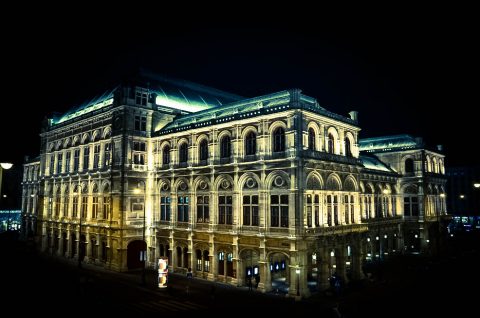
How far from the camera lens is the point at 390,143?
68688 mm

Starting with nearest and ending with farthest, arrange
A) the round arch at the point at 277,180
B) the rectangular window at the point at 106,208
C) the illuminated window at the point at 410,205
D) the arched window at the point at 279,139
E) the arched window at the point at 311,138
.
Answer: the round arch at the point at 277,180 → the arched window at the point at 279,139 → the arched window at the point at 311,138 → the rectangular window at the point at 106,208 → the illuminated window at the point at 410,205

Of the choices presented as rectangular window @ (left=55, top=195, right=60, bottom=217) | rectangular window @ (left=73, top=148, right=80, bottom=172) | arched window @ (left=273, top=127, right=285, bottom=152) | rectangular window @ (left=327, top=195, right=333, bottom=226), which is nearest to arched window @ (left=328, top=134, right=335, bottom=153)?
rectangular window @ (left=327, top=195, right=333, bottom=226)

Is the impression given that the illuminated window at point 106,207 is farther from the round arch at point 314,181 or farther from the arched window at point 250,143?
the round arch at point 314,181

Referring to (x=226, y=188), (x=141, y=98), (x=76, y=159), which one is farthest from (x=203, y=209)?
(x=76, y=159)

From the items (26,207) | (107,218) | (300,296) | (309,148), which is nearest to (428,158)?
(309,148)

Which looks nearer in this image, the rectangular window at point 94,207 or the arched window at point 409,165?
the rectangular window at point 94,207

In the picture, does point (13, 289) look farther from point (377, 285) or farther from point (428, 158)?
point (428, 158)

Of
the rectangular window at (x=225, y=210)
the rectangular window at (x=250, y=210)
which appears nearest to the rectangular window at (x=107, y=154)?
the rectangular window at (x=225, y=210)

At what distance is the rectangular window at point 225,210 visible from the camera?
142 ft

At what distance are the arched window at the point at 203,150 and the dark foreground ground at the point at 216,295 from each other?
578 inches

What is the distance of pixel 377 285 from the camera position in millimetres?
41438

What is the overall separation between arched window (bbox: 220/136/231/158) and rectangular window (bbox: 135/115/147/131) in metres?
14.3

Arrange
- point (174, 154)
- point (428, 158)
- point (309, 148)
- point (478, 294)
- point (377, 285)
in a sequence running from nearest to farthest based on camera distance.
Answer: point (478, 294), point (309, 148), point (377, 285), point (174, 154), point (428, 158)

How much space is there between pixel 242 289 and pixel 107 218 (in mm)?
23748
